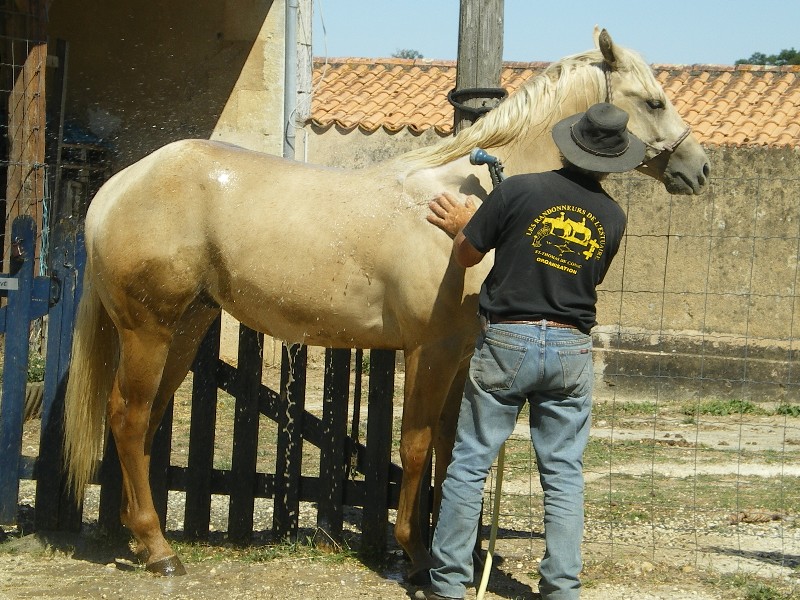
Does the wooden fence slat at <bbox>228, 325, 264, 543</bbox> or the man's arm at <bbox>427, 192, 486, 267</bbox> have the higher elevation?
the man's arm at <bbox>427, 192, 486, 267</bbox>

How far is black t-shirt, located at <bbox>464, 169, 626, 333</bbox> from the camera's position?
3.68 metres

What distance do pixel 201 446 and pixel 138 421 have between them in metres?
0.45

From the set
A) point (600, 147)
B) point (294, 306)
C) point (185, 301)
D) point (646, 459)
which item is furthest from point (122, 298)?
point (646, 459)

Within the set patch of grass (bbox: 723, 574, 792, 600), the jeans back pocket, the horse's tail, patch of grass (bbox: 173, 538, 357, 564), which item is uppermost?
the jeans back pocket

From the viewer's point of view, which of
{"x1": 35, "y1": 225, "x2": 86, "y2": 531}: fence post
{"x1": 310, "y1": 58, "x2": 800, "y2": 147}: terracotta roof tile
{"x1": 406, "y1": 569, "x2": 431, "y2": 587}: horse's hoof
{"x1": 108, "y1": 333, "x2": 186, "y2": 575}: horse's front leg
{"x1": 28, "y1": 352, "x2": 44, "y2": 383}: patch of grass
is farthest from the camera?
{"x1": 310, "y1": 58, "x2": 800, "y2": 147}: terracotta roof tile

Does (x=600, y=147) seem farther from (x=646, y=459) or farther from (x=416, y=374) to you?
(x=646, y=459)

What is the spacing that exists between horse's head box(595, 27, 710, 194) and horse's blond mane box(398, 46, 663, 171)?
0.01 meters

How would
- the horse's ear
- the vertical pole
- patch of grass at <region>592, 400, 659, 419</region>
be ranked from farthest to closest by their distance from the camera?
1. patch of grass at <region>592, 400, 659, 419</region>
2. the vertical pole
3. the horse's ear

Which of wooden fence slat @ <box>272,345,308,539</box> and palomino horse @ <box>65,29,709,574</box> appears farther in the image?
wooden fence slat @ <box>272,345,308,539</box>

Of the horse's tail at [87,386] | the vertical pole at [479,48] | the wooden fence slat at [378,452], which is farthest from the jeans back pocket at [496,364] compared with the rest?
the horse's tail at [87,386]

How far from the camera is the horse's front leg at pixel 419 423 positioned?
4.23 metres

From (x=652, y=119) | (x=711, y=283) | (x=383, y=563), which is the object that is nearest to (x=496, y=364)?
(x=652, y=119)

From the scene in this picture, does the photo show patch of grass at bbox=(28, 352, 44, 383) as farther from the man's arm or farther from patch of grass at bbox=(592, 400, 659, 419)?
patch of grass at bbox=(592, 400, 659, 419)

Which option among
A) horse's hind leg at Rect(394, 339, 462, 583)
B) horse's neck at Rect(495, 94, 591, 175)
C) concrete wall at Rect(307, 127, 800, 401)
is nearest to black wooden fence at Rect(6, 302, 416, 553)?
horse's hind leg at Rect(394, 339, 462, 583)
